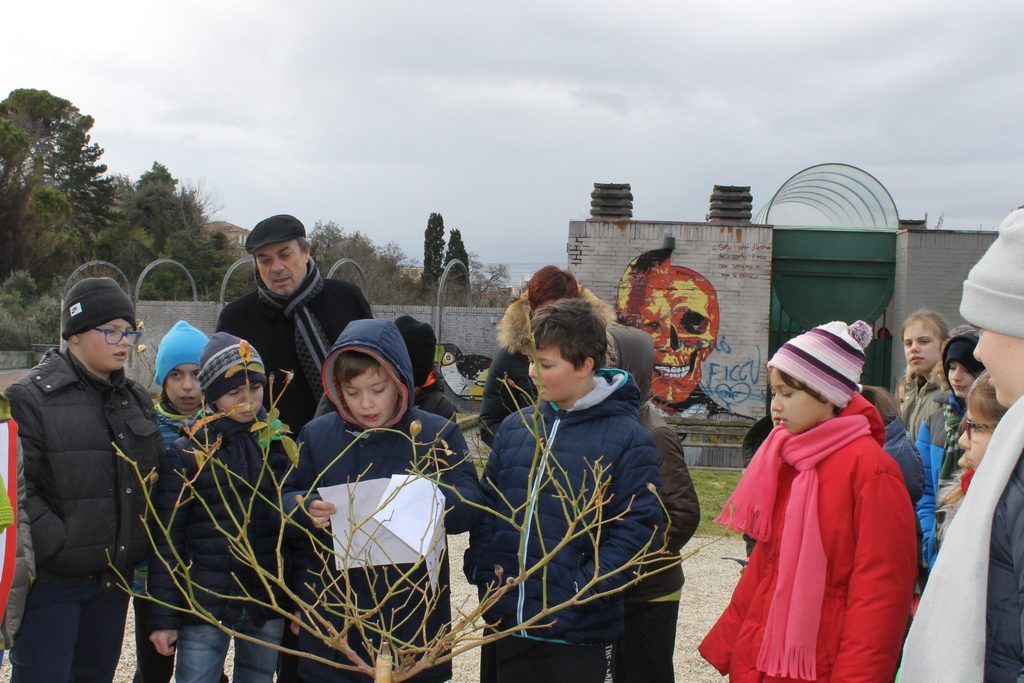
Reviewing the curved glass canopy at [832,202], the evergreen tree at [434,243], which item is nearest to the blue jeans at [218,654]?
the curved glass canopy at [832,202]

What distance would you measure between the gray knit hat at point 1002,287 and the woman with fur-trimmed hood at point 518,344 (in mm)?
2036

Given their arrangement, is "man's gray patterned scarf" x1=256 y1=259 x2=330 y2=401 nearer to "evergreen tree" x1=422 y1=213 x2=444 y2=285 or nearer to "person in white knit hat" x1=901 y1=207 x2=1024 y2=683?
"person in white knit hat" x1=901 y1=207 x2=1024 y2=683

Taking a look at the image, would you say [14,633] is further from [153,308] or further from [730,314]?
[153,308]

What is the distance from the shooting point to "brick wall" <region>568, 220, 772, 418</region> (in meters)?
14.5

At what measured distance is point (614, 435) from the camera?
9.64 ft

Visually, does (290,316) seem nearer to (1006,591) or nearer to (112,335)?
(112,335)

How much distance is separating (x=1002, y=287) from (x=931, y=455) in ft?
9.98

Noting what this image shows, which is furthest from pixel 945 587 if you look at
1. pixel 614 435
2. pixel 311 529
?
pixel 311 529

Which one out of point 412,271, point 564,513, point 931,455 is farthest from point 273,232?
point 412,271

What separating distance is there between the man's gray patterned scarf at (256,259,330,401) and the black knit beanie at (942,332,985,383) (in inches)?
113

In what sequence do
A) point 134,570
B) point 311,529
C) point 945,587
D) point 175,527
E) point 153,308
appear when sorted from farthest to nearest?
point 153,308, point 134,570, point 175,527, point 311,529, point 945,587

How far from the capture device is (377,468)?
2992 millimetres

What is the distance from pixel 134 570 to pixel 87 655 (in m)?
0.35

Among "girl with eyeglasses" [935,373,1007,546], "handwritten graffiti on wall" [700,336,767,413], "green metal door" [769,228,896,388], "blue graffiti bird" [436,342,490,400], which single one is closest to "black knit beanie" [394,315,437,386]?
"girl with eyeglasses" [935,373,1007,546]
